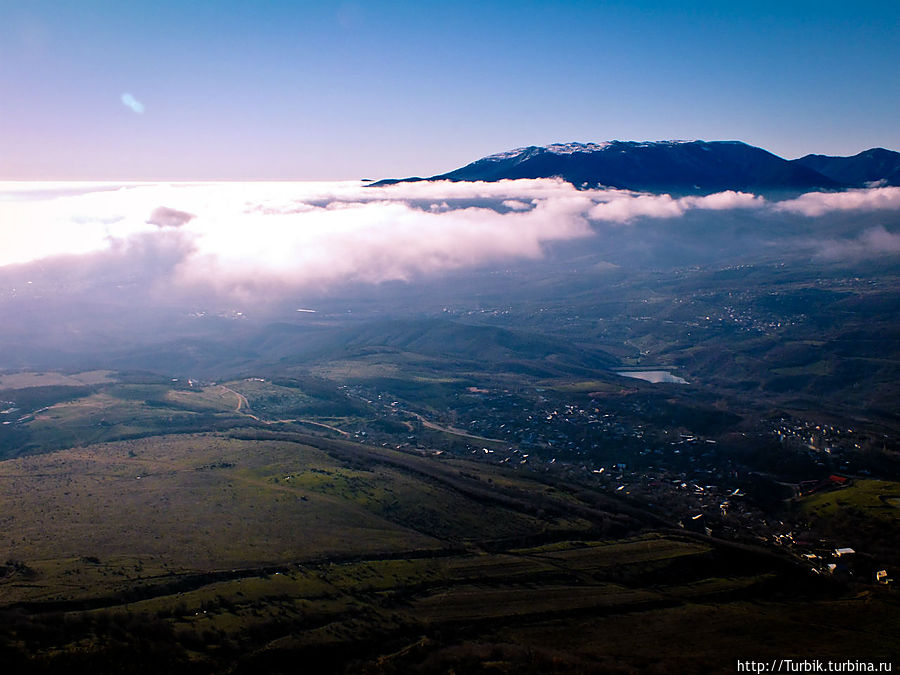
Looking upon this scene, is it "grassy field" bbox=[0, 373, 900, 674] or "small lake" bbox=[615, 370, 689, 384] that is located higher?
"grassy field" bbox=[0, 373, 900, 674]

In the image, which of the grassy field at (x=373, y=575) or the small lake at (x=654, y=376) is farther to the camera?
the small lake at (x=654, y=376)

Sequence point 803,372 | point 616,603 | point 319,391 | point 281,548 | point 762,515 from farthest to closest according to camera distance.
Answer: point 803,372 < point 319,391 < point 762,515 < point 281,548 < point 616,603

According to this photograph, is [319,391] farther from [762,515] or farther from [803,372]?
[803,372]

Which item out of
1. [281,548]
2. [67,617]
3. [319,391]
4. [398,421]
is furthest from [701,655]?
[319,391]

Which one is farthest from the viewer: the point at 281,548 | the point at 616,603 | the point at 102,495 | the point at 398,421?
the point at 398,421

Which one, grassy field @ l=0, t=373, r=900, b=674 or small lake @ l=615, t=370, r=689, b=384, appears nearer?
grassy field @ l=0, t=373, r=900, b=674

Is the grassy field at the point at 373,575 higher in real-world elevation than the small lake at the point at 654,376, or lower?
higher

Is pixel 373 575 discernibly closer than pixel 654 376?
Yes

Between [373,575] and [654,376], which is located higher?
[373,575]
